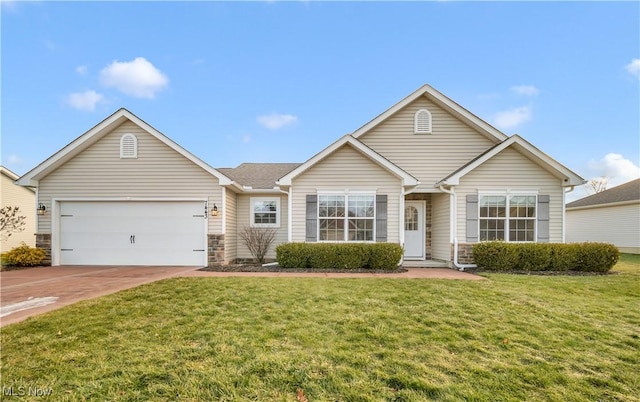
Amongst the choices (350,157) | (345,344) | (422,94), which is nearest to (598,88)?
(422,94)

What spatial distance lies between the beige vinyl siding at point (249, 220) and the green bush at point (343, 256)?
265cm

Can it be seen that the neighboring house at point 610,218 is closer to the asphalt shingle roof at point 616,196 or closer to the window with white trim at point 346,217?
the asphalt shingle roof at point 616,196

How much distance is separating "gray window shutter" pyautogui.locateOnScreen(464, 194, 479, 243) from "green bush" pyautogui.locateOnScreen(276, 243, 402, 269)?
2.74 meters

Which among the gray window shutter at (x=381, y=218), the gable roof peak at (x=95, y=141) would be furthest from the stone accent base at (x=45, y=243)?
the gray window shutter at (x=381, y=218)

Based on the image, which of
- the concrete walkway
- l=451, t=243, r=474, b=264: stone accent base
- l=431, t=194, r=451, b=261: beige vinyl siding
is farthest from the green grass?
A: l=431, t=194, r=451, b=261: beige vinyl siding

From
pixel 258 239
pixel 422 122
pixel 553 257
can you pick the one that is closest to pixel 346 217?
pixel 258 239

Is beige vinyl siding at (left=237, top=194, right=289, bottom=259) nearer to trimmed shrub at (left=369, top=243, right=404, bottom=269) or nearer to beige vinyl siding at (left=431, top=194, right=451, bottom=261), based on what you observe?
trimmed shrub at (left=369, top=243, right=404, bottom=269)

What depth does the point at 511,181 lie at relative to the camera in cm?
1042

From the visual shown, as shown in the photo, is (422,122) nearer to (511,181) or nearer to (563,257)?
(511,181)

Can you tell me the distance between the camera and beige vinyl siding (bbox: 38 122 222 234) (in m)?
10.7

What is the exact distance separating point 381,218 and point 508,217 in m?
4.41

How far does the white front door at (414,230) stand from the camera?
39.4ft

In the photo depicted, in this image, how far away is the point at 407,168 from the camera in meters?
11.6

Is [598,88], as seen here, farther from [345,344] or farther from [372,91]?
[345,344]
